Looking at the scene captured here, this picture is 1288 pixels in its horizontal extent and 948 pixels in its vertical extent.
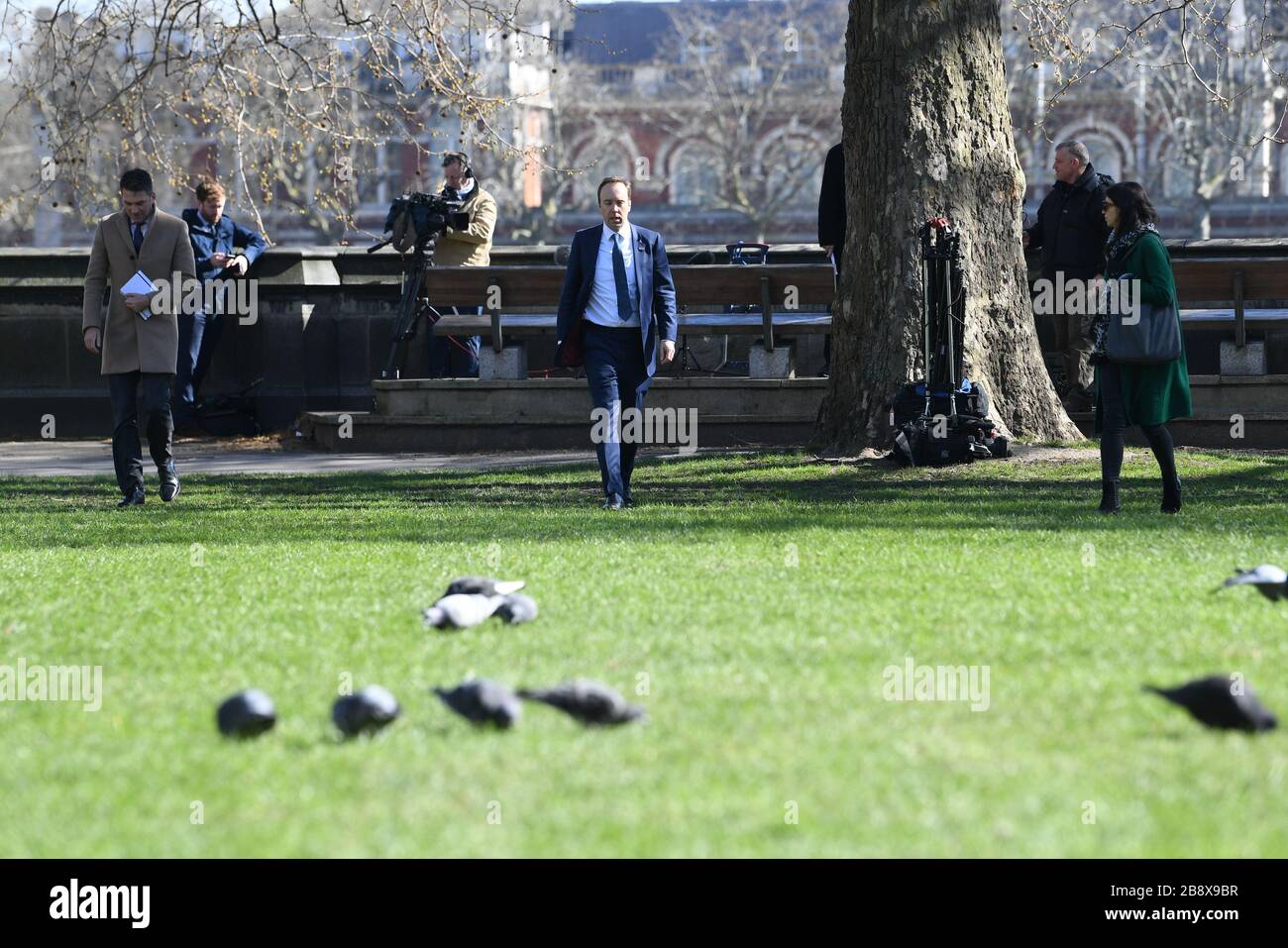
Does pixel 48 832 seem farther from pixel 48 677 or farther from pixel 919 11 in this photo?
pixel 919 11

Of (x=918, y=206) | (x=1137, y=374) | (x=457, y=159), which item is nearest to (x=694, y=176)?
(x=457, y=159)

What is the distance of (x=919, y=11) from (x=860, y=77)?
591 millimetres

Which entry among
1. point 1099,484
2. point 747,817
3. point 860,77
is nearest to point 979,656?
point 747,817

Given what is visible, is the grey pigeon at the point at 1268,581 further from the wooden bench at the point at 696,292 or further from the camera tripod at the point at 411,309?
the camera tripod at the point at 411,309

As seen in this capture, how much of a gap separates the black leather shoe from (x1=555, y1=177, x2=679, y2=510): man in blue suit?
8.97ft

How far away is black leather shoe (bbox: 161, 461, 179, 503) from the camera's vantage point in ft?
40.8

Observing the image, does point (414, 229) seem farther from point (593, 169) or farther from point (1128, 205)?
point (593, 169)

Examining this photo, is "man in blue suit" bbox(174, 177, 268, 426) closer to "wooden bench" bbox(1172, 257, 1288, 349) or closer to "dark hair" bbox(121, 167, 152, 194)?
"dark hair" bbox(121, 167, 152, 194)

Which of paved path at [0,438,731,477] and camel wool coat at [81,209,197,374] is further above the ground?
camel wool coat at [81,209,197,374]

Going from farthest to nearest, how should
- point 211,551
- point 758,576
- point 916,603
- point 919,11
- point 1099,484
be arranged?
1. point 919,11
2. point 1099,484
3. point 211,551
4. point 758,576
5. point 916,603

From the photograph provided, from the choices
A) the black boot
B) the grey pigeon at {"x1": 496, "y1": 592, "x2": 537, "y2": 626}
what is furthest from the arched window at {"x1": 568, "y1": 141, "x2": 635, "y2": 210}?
the grey pigeon at {"x1": 496, "y1": 592, "x2": 537, "y2": 626}

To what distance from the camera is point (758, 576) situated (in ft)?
26.0

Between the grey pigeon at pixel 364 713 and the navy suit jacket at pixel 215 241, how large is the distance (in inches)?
497

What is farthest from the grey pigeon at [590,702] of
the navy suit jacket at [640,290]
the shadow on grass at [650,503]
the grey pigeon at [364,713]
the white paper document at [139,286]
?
the white paper document at [139,286]
